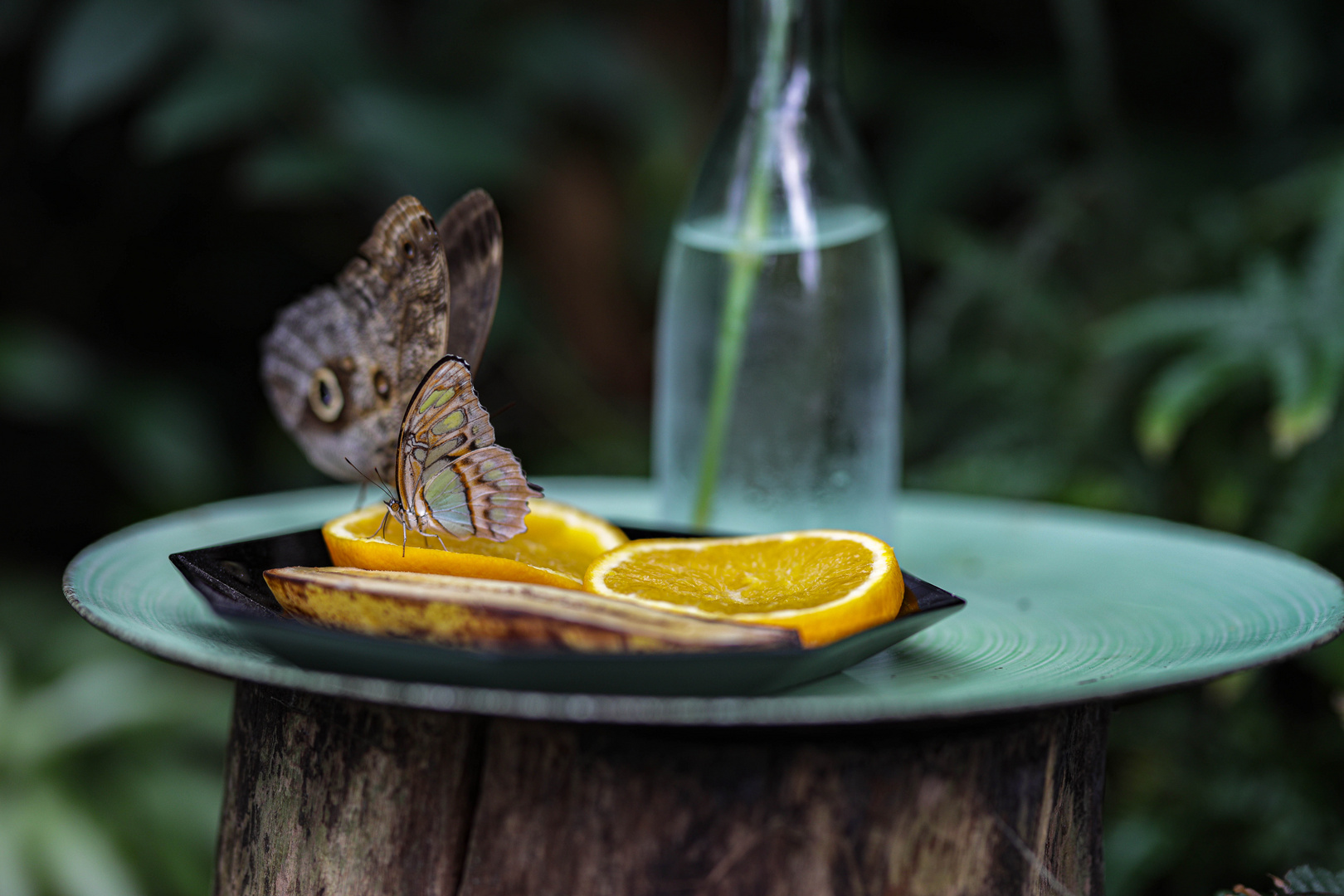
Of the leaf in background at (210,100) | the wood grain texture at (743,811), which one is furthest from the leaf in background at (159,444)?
the wood grain texture at (743,811)

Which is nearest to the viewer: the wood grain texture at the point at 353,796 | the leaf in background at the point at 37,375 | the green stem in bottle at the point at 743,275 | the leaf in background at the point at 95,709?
the wood grain texture at the point at 353,796

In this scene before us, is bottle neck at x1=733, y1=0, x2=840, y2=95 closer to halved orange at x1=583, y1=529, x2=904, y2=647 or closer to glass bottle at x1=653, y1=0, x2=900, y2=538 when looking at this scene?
glass bottle at x1=653, y1=0, x2=900, y2=538

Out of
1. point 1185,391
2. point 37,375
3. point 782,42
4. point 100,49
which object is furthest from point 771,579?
point 37,375

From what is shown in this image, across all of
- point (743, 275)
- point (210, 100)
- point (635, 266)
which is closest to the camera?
point (743, 275)

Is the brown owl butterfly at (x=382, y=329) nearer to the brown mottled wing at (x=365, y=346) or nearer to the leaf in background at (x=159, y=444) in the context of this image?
the brown mottled wing at (x=365, y=346)

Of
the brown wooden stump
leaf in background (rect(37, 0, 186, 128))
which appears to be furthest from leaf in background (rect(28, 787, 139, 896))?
the brown wooden stump

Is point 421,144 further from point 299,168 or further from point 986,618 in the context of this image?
point 986,618
